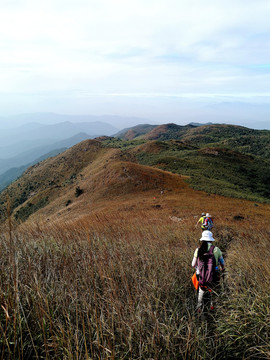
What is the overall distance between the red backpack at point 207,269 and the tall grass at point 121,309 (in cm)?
27

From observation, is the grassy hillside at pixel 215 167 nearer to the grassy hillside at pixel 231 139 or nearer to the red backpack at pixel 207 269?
the grassy hillside at pixel 231 139

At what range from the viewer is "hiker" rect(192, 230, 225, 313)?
3206mm

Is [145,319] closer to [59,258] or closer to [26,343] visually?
[26,343]

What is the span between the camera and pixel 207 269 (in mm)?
3375

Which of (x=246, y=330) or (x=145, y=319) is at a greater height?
(x=145, y=319)

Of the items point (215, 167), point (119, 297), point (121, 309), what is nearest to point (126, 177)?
point (215, 167)

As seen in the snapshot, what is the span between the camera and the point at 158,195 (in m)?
28.3

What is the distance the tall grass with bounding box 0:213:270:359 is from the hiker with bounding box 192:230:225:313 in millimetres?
203

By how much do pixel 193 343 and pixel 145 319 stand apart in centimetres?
54

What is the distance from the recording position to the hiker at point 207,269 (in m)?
3.21

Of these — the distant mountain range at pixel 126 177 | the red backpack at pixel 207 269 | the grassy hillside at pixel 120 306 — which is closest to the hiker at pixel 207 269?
the red backpack at pixel 207 269

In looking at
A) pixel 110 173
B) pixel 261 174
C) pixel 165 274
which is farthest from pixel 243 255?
pixel 261 174

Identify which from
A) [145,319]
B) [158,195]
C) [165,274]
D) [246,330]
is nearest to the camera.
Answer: [145,319]

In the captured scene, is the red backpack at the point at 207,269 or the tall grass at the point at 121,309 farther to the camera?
the red backpack at the point at 207,269
